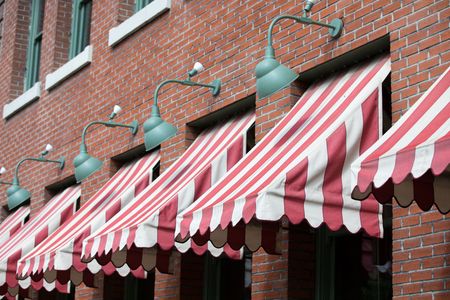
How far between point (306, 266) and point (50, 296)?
20.3 feet

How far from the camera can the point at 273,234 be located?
8078mm

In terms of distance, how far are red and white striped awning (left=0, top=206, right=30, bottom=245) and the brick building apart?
306 millimetres

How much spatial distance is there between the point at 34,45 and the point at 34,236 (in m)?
5.03

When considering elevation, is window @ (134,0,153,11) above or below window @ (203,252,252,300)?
above

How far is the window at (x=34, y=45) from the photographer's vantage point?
16922mm

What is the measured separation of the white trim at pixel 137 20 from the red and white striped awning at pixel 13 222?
3.24 meters

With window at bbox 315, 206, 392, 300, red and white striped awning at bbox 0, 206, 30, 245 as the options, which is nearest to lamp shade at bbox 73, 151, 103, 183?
window at bbox 315, 206, 392, 300

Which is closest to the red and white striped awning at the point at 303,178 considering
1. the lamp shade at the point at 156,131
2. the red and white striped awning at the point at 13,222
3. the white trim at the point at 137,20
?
the lamp shade at the point at 156,131

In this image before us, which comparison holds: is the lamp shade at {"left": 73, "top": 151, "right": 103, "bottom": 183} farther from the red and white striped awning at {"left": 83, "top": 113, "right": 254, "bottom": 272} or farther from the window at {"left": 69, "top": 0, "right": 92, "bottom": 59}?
the window at {"left": 69, "top": 0, "right": 92, "bottom": 59}

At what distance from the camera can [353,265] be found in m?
9.09

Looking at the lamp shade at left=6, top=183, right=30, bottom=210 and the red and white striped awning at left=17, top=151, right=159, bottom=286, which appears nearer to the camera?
the red and white striped awning at left=17, top=151, right=159, bottom=286

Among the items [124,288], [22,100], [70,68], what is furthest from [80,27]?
[124,288]

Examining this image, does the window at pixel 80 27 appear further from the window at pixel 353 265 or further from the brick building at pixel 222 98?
the window at pixel 353 265

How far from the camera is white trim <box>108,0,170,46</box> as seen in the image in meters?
12.3
